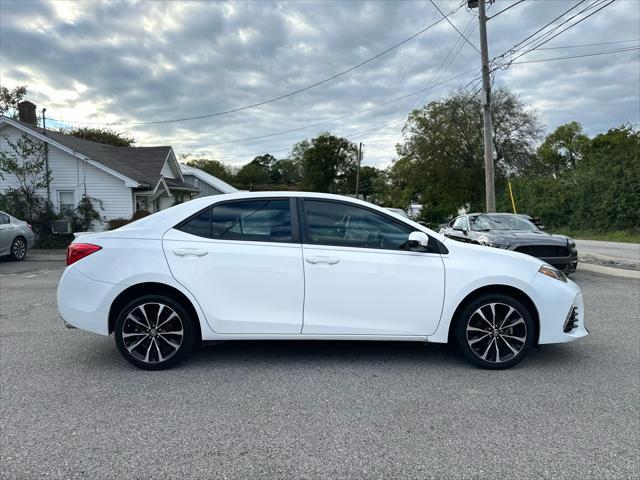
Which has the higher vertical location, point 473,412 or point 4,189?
point 4,189

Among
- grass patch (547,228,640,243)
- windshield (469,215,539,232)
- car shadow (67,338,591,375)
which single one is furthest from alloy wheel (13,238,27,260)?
grass patch (547,228,640,243)

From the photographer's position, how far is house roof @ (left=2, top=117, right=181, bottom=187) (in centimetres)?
1980

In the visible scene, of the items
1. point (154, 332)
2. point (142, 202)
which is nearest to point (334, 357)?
point (154, 332)

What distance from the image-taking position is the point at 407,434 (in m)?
3.04

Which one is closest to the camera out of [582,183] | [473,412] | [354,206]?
[473,412]

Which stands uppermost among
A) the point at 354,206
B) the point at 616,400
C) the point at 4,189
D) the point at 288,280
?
the point at 4,189

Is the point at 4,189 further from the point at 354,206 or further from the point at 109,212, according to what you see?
the point at 354,206

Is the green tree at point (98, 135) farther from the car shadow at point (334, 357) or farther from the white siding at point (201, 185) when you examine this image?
the car shadow at point (334, 357)

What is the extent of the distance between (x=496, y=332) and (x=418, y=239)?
3.76 feet

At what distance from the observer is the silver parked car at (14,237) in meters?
13.1

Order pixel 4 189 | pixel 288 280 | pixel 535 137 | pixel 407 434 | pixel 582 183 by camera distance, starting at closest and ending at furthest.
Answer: pixel 407 434 → pixel 288 280 → pixel 4 189 → pixel 582 183 → pixel 535 137

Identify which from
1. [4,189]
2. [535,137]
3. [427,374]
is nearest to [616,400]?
[427,374]

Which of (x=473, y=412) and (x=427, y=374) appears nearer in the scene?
(x=473, y=412)

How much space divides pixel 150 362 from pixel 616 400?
3.95 metres
